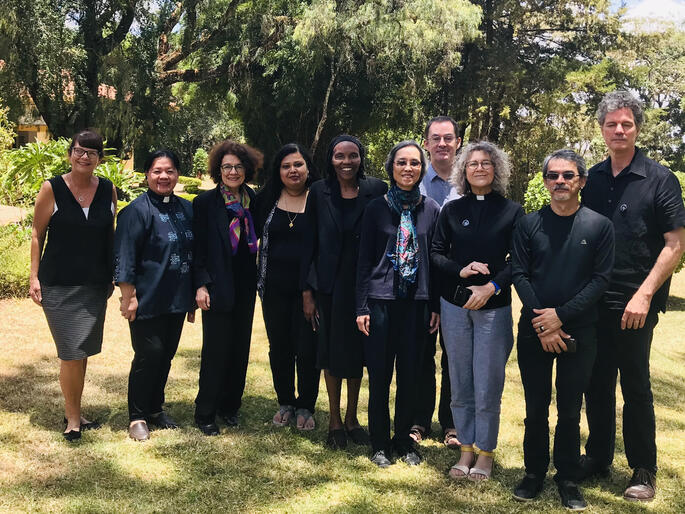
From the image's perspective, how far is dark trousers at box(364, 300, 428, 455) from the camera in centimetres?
400

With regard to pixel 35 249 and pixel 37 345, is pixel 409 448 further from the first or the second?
pixel 37 345

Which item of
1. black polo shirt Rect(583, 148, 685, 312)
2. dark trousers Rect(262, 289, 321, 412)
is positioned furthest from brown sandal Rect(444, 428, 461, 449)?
black polo shirt Rect(583, 148, 685, 312)

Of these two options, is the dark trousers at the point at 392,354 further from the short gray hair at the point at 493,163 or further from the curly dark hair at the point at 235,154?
the curly dark hair at the point at 235,154

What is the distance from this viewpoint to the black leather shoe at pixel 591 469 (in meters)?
3.95

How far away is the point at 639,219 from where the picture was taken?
11.8 ft

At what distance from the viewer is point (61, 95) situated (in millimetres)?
17828

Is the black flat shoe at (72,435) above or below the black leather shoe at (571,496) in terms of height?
below

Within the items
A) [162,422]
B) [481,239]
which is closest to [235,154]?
[481,239]

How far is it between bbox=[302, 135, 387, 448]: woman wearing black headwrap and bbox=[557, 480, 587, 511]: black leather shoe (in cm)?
140

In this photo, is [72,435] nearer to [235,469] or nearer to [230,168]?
[235,469]

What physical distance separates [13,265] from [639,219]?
831 cm

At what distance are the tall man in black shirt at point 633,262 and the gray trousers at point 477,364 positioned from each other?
0.59 metres

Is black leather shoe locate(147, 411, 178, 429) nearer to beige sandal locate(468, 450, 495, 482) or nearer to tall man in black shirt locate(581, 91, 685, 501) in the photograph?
beige sandal locate(468, 450, 495, 482)

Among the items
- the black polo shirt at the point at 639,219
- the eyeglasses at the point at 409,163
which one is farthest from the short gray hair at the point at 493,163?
the black polo shirt at the point at 639,219
